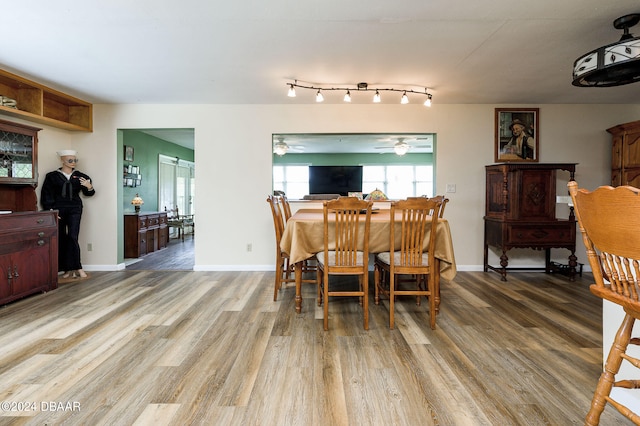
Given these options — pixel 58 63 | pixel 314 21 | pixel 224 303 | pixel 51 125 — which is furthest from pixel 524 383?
pixel 51 125

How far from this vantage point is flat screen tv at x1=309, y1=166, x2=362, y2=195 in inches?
357

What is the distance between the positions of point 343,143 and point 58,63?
595 centimetres

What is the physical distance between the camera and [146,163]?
6613 millimetres

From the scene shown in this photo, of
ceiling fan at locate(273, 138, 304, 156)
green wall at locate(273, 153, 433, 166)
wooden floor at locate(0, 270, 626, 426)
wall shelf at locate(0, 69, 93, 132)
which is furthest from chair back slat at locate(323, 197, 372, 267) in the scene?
green wall at locate(273, 153, 433, 166)

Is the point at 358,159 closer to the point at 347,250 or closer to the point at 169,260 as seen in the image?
the point at 169,260

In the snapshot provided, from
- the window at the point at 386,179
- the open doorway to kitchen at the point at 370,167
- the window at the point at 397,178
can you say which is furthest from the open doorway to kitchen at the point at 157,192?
the window at the point at 397,178

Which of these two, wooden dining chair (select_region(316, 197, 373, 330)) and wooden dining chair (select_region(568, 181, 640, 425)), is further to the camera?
wooden dining chair (select_region(316, 197, 373, 330))

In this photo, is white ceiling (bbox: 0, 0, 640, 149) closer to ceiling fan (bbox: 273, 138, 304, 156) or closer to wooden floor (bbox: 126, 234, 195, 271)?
wooden floor (bbox: 126, 234, 195, 271)

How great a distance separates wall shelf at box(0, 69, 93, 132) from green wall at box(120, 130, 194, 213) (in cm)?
133

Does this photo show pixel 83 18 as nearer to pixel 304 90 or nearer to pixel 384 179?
pixel 304 90

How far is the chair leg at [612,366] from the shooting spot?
4.02 feet

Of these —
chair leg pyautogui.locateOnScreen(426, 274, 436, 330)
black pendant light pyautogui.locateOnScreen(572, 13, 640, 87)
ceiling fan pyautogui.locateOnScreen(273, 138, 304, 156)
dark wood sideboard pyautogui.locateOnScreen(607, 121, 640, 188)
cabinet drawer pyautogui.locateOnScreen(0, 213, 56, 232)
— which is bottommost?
Result: chair leg pyautogui.locateOnScreen(426, 274, 436, 330)

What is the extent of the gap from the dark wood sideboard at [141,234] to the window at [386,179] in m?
4.39

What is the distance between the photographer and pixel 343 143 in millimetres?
8234
